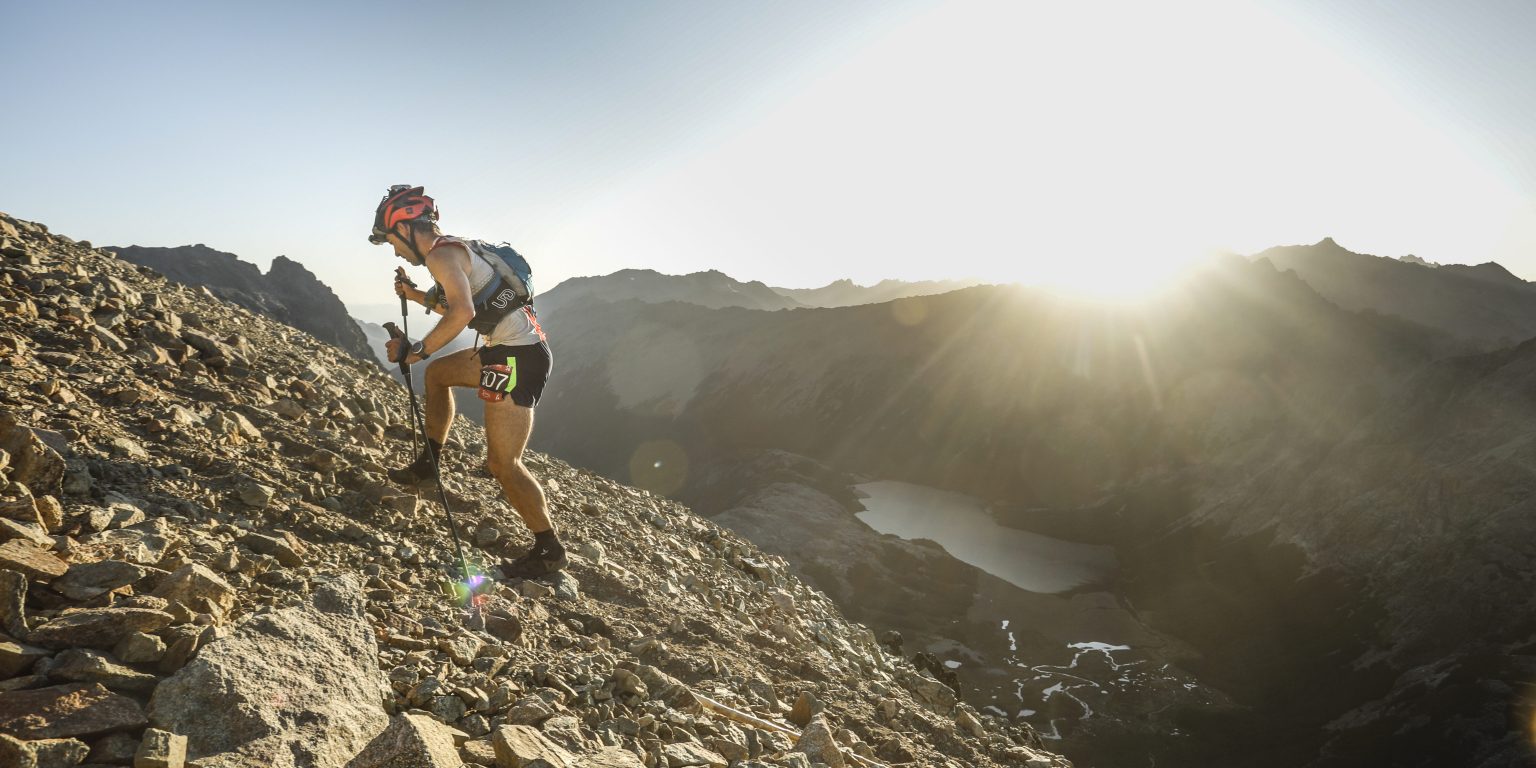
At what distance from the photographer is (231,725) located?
2.66 m

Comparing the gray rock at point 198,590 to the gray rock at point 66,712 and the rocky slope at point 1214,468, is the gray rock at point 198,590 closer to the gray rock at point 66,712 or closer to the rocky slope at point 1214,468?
the gray rock at point 66,712

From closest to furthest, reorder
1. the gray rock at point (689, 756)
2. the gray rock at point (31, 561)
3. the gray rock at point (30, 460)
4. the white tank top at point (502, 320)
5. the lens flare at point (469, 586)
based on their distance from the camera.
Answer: the gray rock at point (31, 561) < the gray rock at point (30, 460) < the gray rock at point (689, 756) < the lens flare at point (469, 586) < the white tank top at point (502, 320)

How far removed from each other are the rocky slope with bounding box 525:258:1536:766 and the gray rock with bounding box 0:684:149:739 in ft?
112

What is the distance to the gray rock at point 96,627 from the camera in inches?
107

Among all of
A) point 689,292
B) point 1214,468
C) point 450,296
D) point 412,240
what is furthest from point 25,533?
point 689,292

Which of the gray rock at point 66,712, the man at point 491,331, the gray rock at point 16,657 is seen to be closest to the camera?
the gray rock at point 66,712

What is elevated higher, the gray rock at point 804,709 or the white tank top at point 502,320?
the white tank top at point 502,320

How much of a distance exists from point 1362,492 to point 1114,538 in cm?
1554

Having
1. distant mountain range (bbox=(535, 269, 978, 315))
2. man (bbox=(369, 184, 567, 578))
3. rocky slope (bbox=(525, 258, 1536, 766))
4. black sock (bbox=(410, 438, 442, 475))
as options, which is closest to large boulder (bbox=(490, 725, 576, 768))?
man (bbox=(369, 184, 567, 578))

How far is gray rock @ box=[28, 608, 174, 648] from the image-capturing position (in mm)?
2723

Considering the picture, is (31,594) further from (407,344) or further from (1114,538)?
(1114,538)

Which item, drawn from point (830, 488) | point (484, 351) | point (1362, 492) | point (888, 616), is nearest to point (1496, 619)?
point (1362, 492)

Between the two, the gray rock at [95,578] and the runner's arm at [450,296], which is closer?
the gray rock at [95,578]

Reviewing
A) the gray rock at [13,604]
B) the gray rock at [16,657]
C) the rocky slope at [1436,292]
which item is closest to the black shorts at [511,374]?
the gray rock at [13,604]
